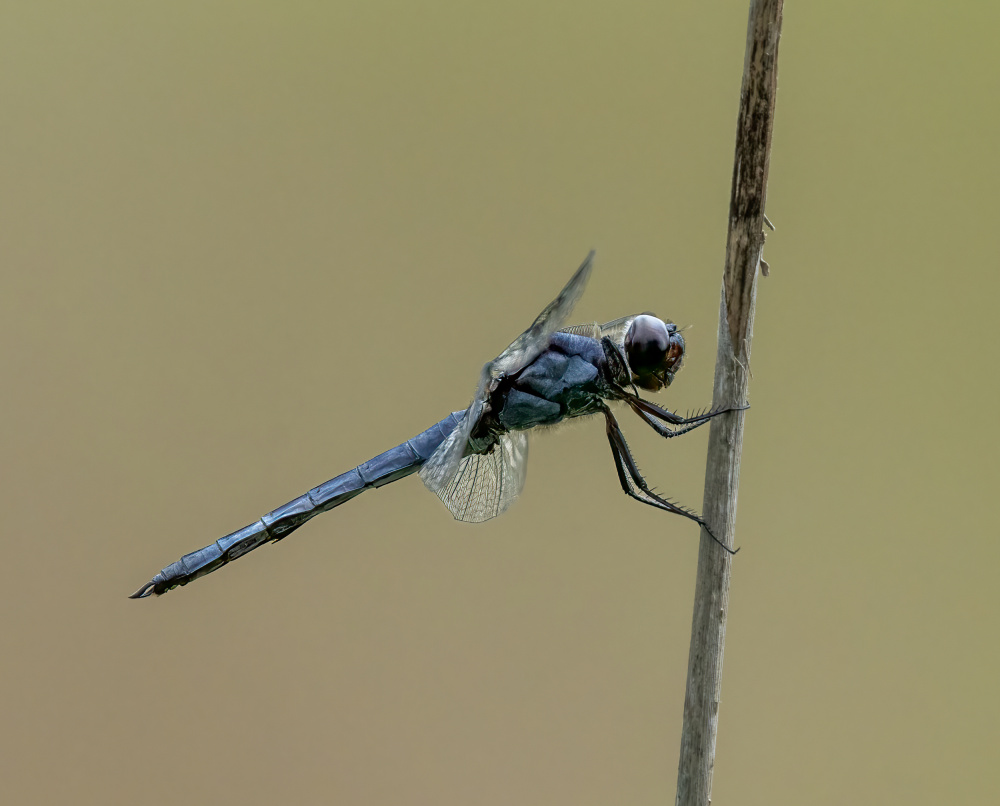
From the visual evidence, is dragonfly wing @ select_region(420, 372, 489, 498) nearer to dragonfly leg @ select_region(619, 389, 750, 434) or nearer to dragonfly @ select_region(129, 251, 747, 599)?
dragonfly @ select_region(129, 251, 747, 599)

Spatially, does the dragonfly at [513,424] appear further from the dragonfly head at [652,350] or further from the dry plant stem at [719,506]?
the dry plant stem at [719,506]

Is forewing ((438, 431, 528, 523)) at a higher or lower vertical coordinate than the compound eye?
lower

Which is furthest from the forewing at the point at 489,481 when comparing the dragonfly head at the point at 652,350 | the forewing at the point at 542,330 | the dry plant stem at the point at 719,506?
the dry plant stem at the point at 719,506

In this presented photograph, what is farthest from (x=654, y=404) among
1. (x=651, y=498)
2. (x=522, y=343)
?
(x=522, y=343)

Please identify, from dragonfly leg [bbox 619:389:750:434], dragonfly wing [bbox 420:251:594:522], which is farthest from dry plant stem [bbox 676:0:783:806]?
dragonfly wing [bbox 420:251:594:522]

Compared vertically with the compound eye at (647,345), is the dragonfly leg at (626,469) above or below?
below

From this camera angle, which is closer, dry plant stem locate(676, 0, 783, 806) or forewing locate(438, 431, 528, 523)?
dry plant stem locate(676, 0, 783, 806)

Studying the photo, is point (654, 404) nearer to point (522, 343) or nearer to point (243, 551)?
point (522, 343)
